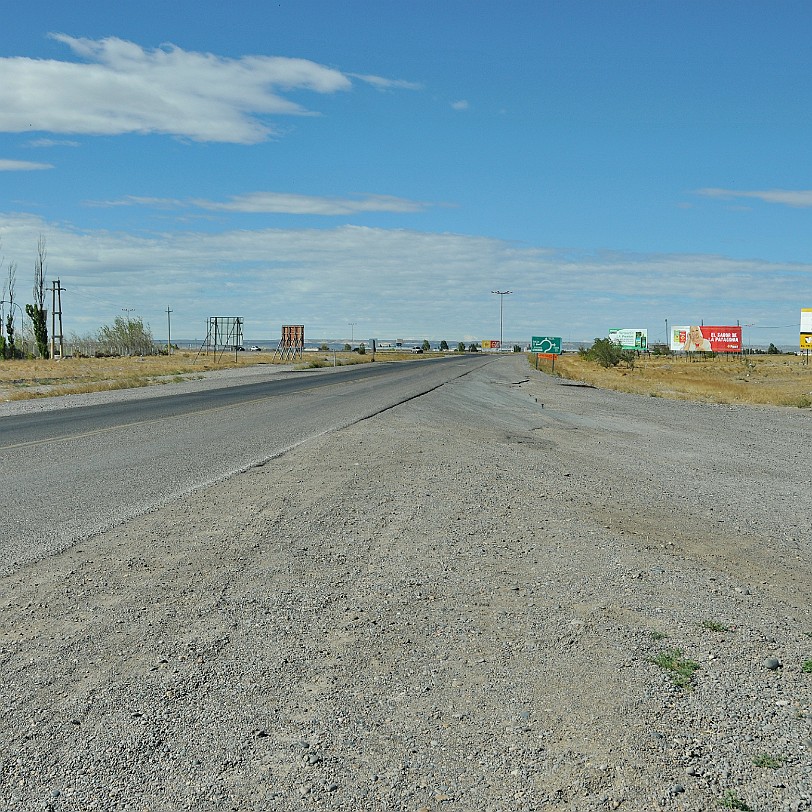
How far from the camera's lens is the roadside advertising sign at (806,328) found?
103438mm

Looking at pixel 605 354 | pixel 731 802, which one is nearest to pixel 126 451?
pixel 731 802

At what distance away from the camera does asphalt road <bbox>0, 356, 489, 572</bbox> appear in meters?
9.09

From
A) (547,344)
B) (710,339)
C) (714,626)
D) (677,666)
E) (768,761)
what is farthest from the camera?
(710,339)

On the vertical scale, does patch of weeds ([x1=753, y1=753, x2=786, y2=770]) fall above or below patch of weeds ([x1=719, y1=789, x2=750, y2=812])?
above

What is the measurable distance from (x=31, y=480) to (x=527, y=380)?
36.6m

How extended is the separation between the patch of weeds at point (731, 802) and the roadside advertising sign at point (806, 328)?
109 meters

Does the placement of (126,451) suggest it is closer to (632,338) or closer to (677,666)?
(677,666)

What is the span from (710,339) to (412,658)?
473 ft

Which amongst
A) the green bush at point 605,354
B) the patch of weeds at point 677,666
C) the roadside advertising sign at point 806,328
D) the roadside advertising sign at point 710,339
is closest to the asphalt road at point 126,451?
the patch of weeds at point 677,666

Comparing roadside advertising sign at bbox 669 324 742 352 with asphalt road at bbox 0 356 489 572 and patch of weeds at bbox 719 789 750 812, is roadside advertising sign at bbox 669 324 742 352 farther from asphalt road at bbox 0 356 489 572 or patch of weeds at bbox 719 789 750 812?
patch of weeds at bbox 719 789 750 812

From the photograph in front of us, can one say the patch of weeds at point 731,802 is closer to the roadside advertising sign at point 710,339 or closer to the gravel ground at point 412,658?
the gravel ground at point 412,658

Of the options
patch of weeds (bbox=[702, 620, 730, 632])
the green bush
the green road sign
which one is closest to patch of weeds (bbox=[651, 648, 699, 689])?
patch of weeds (bbox=[702, 620, 730, 632])

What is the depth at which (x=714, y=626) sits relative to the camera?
580cm

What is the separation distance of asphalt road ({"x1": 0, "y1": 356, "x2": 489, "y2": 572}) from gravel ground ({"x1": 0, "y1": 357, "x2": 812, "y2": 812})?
2.27 feet
